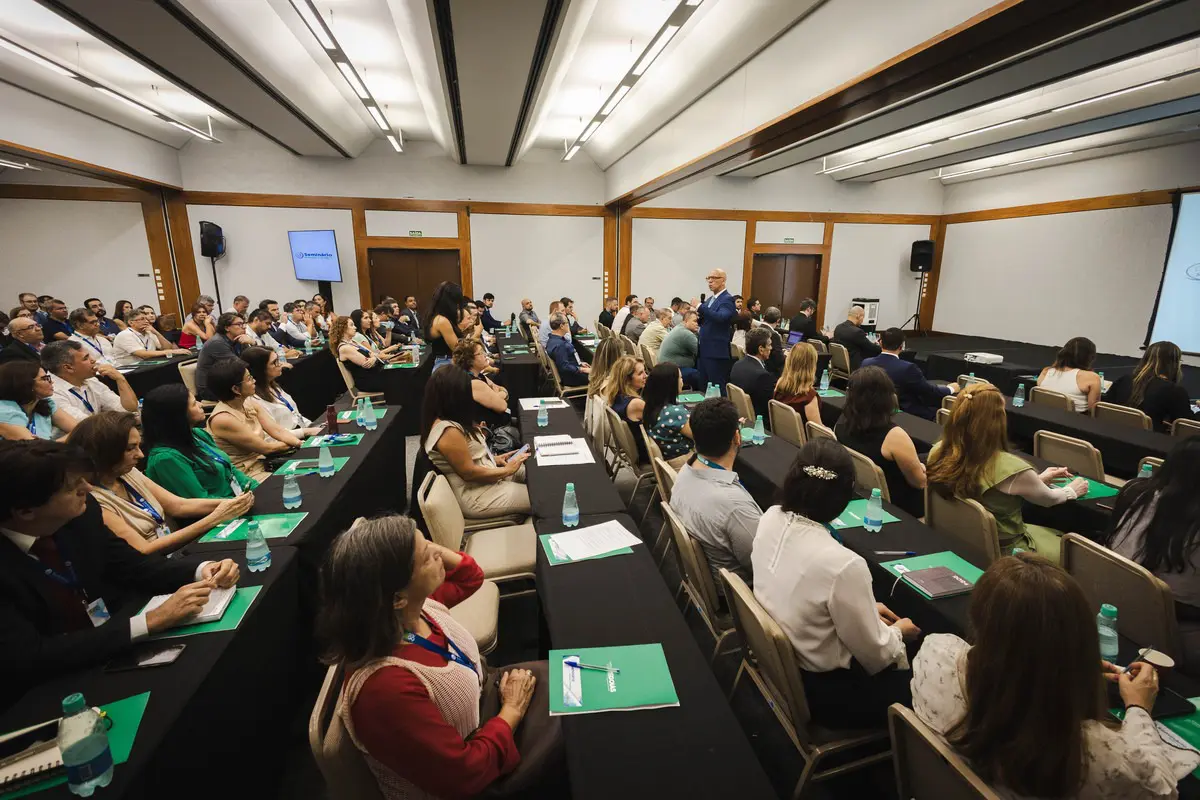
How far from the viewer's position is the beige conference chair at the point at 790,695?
1.62 meters

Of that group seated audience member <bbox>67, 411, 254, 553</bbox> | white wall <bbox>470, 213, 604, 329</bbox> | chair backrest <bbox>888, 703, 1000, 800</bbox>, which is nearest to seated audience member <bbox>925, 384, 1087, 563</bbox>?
chair backrest <bbox>888, 703, 1000, 800</bbox>

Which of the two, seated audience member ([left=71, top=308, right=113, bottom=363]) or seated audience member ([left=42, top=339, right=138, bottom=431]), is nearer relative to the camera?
seated audience member ([left=42, top=339, right=138, bottom=431])

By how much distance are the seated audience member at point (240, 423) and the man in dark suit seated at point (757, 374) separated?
3.66 metres

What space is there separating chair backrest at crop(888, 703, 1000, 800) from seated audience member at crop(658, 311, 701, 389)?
4.83 metres

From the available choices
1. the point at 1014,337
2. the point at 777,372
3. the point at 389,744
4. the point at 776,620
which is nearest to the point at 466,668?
the point at 389,744

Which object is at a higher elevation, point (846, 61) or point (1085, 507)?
point (846, 61)

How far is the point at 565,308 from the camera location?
371 inches

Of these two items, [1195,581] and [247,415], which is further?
[247,415]

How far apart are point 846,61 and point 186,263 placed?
37.3 ft

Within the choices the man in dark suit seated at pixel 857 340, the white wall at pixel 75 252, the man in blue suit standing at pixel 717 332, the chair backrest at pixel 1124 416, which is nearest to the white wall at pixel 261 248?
the white wall at pixel 75 252

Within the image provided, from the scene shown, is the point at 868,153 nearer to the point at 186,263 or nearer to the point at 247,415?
the point at 247,415

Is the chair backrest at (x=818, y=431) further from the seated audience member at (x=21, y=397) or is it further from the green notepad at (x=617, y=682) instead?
the seated audience member at (x=21, y=397)

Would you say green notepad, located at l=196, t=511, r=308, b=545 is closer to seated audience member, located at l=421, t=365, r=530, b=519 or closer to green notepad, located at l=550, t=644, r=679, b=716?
seated audience member, located at l=421, t=365, r=530, b=519

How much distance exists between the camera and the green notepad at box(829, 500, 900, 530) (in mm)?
2451
